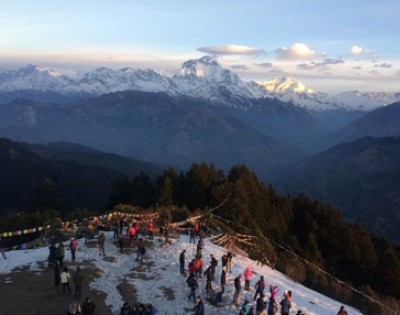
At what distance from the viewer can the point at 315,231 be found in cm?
7244

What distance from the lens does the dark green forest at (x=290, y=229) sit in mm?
49844

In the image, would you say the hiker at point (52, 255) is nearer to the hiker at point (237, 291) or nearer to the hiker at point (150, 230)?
the hiker at point (150, 230)

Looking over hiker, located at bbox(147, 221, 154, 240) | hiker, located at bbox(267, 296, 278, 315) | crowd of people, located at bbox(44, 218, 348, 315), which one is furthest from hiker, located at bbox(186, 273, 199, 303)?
hiker, located at bbox(147, 221, 154, 240)

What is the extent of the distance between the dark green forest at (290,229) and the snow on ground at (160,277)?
786cm

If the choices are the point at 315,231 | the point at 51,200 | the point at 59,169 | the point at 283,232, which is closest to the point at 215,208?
the point at 283,232

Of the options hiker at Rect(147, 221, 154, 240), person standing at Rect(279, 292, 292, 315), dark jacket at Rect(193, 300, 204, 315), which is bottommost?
person standing at Rect(279, 292, 292, 315)

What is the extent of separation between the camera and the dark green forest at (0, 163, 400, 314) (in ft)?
164

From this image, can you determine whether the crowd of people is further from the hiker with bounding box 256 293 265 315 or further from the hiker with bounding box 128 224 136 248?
the hiker with bounding box 128 224 136 248

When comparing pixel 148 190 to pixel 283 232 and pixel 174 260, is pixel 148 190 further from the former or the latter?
pixel 174 260

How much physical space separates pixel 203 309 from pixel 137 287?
558 cm

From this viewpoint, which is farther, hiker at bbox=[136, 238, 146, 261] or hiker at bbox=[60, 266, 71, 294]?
hiker at bbox=[136, 238, 146, 261]

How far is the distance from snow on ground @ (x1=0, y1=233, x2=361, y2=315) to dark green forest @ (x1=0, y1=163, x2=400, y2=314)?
7.86 m

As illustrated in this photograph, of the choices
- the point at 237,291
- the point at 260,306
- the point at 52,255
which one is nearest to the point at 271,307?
the point at 260,306

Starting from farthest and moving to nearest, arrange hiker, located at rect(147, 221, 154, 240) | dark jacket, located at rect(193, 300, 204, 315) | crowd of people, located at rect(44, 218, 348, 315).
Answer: hiker, located at rect(147, 221, 154, 240) → dark jacket, located at rect(193, 300, 204, 315) → crowd of people, located at rect(44, 218, 348, 315)
